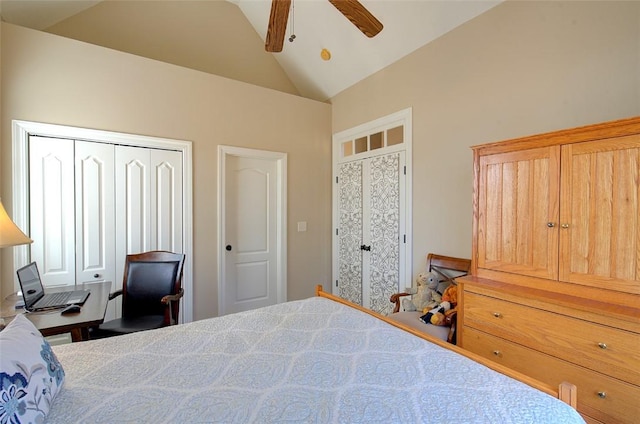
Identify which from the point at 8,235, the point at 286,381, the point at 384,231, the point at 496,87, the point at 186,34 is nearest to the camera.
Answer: the point at 286,381

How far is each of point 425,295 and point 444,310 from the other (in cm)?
30

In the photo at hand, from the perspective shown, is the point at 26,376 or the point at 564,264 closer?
the point at 26,376

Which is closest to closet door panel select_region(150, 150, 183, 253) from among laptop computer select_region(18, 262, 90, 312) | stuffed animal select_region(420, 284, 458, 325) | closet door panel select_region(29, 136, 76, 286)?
closet door panel select_region(29, 136, 76, 286)

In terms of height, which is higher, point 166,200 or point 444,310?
point 166,200

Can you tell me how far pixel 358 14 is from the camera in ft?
5.81

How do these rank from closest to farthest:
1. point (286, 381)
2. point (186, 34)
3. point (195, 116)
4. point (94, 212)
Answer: point (286, 381), point (94, 212), point (195, 116), point (186, 34)

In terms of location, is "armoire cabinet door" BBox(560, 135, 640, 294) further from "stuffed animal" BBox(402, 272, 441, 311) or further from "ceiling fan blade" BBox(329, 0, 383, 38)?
"ceiling fan blade" BBox(329, 0, 383, 38)

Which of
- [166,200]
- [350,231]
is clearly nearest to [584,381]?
[350,231]

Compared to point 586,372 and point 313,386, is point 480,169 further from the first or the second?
point 313,386

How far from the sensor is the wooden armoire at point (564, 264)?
1.42 meters

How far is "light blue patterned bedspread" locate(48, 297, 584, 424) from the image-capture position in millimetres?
908

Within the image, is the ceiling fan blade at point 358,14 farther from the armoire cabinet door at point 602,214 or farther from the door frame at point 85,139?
the door frame at point 85,139

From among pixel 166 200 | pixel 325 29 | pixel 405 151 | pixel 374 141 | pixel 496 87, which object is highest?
pixel 325 29

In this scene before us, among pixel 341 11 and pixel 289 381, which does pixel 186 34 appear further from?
pixel 289 381
